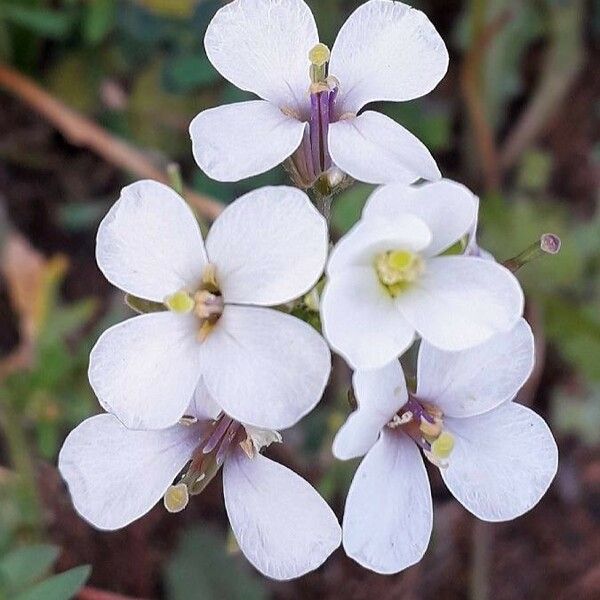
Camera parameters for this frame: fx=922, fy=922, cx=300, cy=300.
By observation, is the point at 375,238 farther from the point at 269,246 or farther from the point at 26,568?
the point at 26,568

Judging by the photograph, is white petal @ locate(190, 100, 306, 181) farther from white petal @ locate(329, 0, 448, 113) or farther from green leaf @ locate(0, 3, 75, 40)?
green leaf @ locate(0, 3, 75, 40)

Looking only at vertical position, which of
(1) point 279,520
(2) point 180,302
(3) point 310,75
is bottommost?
(1) point 279,520

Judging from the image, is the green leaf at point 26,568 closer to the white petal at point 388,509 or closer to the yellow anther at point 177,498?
the yellow anther at point 177,498

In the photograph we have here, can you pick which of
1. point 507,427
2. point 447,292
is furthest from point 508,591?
point 447,292

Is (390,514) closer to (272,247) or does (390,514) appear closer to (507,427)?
(507,427)

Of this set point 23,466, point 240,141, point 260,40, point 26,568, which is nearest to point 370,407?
point 240,141
